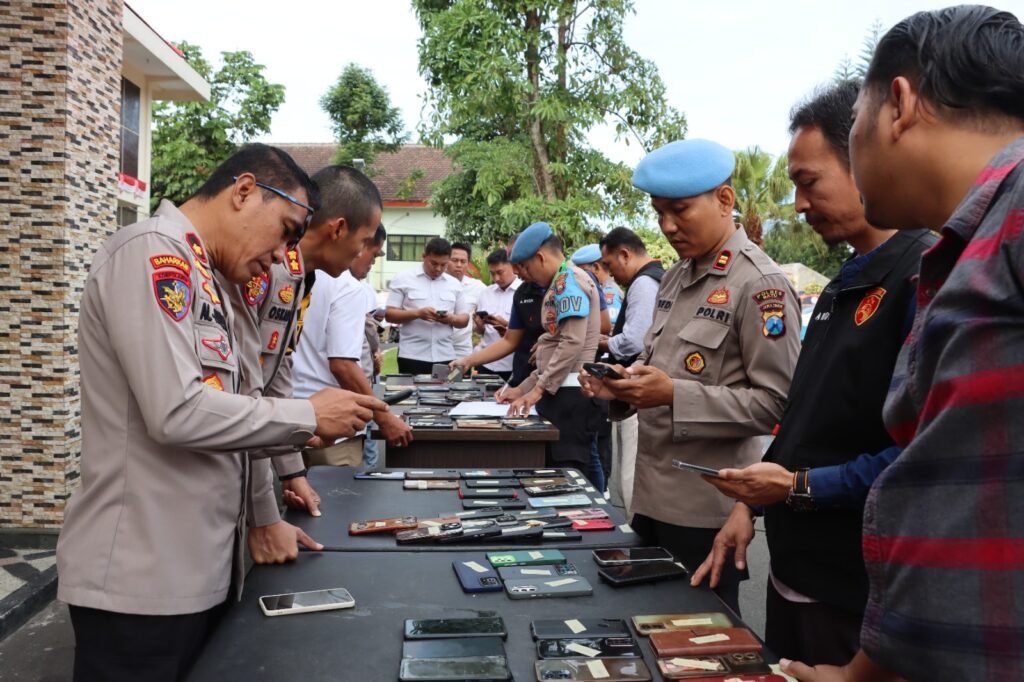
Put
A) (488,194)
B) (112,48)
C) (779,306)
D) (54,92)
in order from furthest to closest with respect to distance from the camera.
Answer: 1. (488,194)
2. (112,48)
3. (54,92)
4. (779,306)

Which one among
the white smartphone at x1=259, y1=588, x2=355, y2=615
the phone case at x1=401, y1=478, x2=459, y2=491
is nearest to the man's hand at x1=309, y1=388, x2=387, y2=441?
the white smartphone at x1=259, y1=588, x2=355, y2=615

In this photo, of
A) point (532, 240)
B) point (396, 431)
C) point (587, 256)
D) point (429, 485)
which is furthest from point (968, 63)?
point (587, 256)

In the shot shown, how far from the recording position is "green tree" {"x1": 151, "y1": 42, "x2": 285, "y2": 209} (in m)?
18.4

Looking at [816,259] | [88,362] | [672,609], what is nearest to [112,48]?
[88,362]

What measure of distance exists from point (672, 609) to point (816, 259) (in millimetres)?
30023

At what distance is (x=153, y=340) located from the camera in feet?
4.52

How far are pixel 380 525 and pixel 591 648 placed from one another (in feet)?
2.91

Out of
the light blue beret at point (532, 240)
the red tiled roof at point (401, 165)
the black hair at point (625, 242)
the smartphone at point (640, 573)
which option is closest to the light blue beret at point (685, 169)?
the smartphone at point (640, 573)

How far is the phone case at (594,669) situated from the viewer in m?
1.25

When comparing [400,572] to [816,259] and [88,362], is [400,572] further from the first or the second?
[816,259]

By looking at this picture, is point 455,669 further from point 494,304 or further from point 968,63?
point 494,304

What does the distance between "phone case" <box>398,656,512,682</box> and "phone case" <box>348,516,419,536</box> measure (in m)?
0.78

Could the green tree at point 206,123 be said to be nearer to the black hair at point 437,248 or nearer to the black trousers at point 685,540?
the black hair at point 437,248

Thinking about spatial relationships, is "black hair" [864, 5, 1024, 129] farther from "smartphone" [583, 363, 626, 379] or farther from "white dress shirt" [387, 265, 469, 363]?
"white dress shirt" [387, 265, 469, 363]
